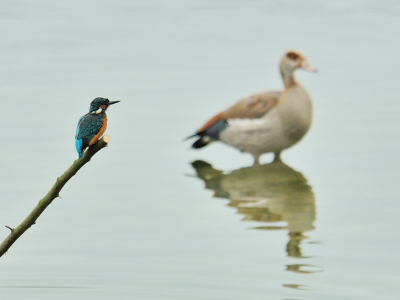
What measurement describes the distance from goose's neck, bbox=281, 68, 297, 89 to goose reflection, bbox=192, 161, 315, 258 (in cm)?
104

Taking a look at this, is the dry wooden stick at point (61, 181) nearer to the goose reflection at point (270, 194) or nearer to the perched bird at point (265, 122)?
the goose reflection at point (270, 194)

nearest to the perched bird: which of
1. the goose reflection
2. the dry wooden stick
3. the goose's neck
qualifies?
the goose's neck

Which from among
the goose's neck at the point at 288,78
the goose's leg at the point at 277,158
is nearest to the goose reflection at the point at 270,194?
the goose's leg at the point at 277,158

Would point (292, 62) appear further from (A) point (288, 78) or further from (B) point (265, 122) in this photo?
(B) point (265, 122)

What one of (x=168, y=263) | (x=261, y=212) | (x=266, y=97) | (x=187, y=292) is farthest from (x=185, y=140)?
(x=187, y=292)

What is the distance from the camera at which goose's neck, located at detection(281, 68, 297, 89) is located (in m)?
10.3

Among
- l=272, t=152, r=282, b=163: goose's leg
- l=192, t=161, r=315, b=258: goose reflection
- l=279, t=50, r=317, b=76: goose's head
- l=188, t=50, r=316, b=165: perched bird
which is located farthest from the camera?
l=279, t=50, r=317, b=76: goose's head

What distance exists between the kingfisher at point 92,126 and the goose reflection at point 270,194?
363 cm

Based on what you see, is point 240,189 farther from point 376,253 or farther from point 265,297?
point 265,297

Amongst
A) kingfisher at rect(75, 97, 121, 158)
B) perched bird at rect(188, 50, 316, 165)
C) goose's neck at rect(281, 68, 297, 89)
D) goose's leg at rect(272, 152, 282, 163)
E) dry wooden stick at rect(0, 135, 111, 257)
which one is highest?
goose's neck at rect(281, 68, 297, 89)

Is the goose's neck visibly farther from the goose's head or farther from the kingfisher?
the kingfisher

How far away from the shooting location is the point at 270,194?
28.6 feet

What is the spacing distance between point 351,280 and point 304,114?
12.9ft

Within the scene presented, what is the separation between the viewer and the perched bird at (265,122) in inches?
384
